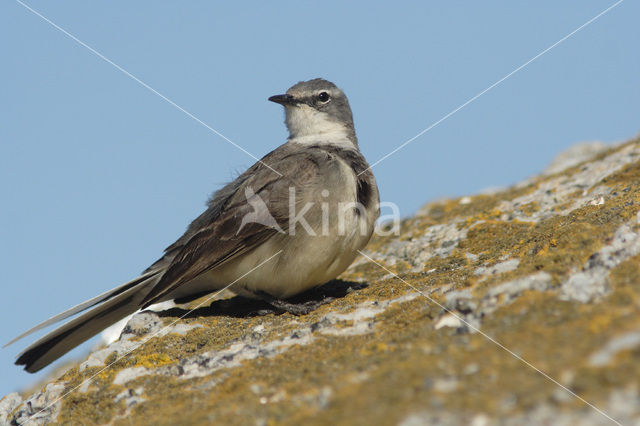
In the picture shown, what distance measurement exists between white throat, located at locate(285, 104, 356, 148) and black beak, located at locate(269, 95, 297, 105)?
0.11 metres

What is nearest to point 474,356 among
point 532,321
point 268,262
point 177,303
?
point 532,321

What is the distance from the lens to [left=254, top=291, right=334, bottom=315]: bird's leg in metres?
6.96

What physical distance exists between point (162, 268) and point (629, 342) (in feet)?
20.5

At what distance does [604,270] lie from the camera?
4559mm

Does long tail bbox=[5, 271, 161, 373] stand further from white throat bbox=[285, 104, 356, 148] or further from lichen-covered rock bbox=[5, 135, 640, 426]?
white throat bbox=[285, 104, 356, 148]

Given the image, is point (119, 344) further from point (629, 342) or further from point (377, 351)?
point (629, 342)

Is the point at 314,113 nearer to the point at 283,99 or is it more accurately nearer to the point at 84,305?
the point at 283,99

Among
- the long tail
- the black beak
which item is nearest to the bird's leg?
the long tail

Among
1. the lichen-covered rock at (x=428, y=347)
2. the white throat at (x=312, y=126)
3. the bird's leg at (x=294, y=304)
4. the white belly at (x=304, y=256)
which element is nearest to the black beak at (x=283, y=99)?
the white throat at (x=312, y=126)

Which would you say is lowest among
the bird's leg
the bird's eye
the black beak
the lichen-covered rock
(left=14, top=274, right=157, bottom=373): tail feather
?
the bird's leg

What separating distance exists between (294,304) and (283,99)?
338cm

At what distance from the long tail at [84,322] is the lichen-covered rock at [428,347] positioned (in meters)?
0.68

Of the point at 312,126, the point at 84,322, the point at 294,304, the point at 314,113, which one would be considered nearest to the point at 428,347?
the point at 294,304

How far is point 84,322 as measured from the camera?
Result: 24.3ft
